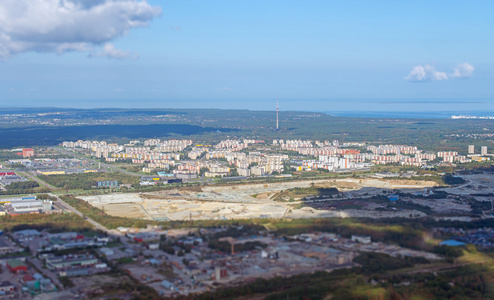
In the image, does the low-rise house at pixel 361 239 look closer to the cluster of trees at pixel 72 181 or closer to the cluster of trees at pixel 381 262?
the cluster of trees at pixel 381 262

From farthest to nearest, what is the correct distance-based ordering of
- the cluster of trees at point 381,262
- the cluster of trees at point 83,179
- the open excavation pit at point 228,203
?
the cluster of trees at point 83,179 → the open excavation pit at point 228,203 → the cluster of trees at point 381,262

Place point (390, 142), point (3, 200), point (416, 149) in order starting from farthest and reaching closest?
point (390, 142)
point (416, 149)
point (3, 200)

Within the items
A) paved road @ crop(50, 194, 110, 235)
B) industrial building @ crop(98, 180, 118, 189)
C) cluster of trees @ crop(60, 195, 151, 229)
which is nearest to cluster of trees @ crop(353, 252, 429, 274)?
cluster of trees @ crop(60, 195, 151, 229)

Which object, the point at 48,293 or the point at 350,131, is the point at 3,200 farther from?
the point at 350,131

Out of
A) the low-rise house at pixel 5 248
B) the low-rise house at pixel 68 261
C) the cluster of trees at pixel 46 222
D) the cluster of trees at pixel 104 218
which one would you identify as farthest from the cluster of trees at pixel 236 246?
the low-rise house at pixel 5 248

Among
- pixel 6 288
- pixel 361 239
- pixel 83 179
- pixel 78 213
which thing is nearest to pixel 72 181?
pixel 83 179

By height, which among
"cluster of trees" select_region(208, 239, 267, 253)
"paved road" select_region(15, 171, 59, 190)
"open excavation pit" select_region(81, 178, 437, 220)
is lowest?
"paved road" select_region(15, 171, 59, 190)

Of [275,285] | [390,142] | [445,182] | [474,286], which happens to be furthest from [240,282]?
[390,142]

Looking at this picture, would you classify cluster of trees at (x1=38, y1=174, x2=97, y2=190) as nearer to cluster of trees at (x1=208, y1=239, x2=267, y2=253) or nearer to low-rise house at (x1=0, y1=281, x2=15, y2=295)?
cluster of trees at (x1=208, y1=239, x2=267, y2=253)
